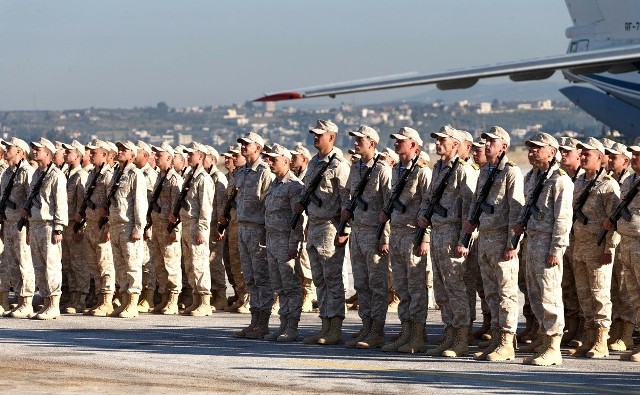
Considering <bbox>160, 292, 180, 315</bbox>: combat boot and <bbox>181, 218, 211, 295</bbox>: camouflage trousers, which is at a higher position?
<bbox>181, 218, 211, 295</bbox>: camouflage trousers

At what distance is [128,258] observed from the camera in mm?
16484

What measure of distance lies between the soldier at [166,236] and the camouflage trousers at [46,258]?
4.61 feet

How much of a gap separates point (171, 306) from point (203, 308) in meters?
0.46

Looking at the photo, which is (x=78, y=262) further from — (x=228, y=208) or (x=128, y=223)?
(x=228, y=208)

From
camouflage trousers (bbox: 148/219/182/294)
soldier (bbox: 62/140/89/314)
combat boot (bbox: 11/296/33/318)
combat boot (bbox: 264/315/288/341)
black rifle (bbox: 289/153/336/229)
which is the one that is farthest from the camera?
soldier (bbox: 62/140/89/314)

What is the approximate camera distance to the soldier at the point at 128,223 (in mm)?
16453

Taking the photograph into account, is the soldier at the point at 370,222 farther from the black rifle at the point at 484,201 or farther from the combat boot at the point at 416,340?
the black rifle at the point at 484,201

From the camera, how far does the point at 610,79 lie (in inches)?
1146

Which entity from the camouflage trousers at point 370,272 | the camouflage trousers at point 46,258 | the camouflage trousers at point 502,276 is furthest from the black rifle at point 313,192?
the camouflage trousers at point 46,258

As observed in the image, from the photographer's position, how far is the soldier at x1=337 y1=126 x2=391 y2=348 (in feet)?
43.9

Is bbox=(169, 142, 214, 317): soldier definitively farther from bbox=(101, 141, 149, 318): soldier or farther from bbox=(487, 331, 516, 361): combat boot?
bbox=(487, 331, 516, 361): combat boot

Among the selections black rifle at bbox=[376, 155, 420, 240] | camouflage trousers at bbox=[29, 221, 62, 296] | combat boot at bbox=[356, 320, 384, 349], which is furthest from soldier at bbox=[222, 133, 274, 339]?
camouflage trousers at bbox=[29, 221, 62, 296]

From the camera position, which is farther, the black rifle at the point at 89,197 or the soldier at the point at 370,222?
the black rifle at the point at 89,197

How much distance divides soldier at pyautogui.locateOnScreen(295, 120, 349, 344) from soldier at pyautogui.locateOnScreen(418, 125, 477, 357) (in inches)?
43.5
